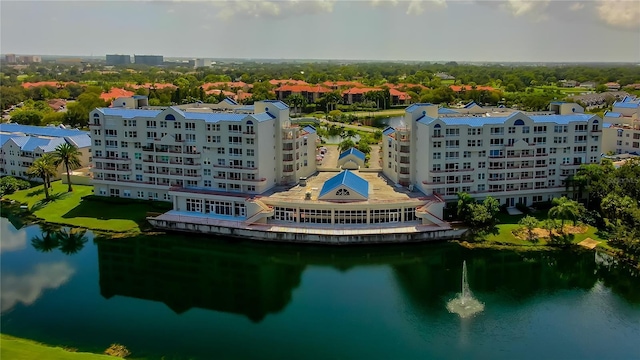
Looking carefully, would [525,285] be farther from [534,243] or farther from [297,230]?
[297,230]

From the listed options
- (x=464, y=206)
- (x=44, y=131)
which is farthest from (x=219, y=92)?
(x=464, y=206)

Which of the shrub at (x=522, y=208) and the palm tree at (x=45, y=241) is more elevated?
the shrub at (x=522, y=208)

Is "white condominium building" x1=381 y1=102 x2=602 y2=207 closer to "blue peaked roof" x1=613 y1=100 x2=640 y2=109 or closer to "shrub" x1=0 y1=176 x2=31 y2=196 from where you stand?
"blue peaked roof" x1=613 y1=100 x2=640 y2=109

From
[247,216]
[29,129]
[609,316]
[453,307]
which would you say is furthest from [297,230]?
[29,129]

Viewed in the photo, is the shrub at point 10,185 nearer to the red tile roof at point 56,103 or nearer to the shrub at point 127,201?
the shrub at point 127,201

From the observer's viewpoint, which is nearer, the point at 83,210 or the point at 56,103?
the point at 83,210

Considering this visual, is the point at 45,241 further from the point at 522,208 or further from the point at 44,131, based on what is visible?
the point at 522,208

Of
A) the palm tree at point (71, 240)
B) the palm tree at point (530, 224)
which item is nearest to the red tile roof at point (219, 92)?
the palm tree at point (71, 240)
